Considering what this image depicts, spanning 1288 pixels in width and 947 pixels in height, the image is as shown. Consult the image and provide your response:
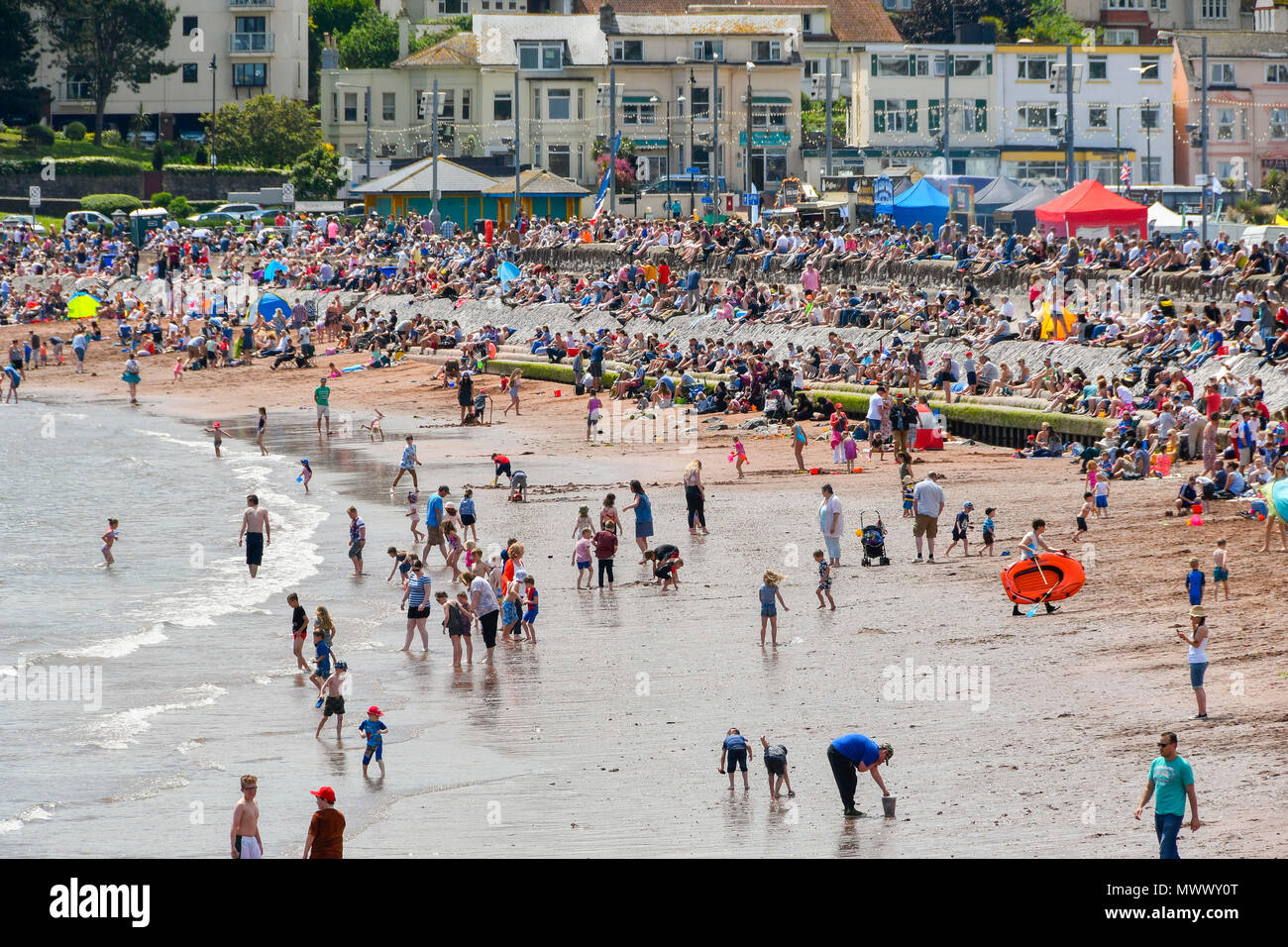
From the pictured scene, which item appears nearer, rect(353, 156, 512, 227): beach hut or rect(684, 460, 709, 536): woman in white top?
rect(684, 460, 709, 536): woman in white top

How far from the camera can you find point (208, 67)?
86.2 meters

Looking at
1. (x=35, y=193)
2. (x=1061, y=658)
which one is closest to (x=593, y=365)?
(x=1061, y=658)

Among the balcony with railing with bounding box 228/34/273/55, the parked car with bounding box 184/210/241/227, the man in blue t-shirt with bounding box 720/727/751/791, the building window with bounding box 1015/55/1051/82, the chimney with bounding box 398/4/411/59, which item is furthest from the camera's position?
the balcony with railing with bounding box 228/34/273/55

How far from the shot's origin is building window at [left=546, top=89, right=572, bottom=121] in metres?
73.8

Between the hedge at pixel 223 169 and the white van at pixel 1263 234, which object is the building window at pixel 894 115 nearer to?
the hedge at pixel 223 169

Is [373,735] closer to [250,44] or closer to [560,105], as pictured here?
[560,105]

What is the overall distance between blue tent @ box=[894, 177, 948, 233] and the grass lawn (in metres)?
47.2

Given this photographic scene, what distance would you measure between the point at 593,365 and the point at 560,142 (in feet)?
120

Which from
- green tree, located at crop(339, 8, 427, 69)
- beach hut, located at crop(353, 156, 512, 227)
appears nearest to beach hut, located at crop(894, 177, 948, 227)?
beach hut, located at crop(353, 156, 512, 227)

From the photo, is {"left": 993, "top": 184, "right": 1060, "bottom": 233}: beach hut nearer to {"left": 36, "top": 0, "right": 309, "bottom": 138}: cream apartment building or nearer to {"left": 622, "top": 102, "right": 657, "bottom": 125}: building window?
{"left": 622, "top": 102, "right": 657, "bottom": 125}: building window

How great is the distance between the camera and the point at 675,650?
18.2 m

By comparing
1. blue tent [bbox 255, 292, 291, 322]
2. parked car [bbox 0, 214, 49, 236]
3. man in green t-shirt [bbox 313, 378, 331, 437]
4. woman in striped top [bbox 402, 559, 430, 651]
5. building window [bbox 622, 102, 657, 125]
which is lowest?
woman in striped top [bbox 402, 559, 430, 651]
